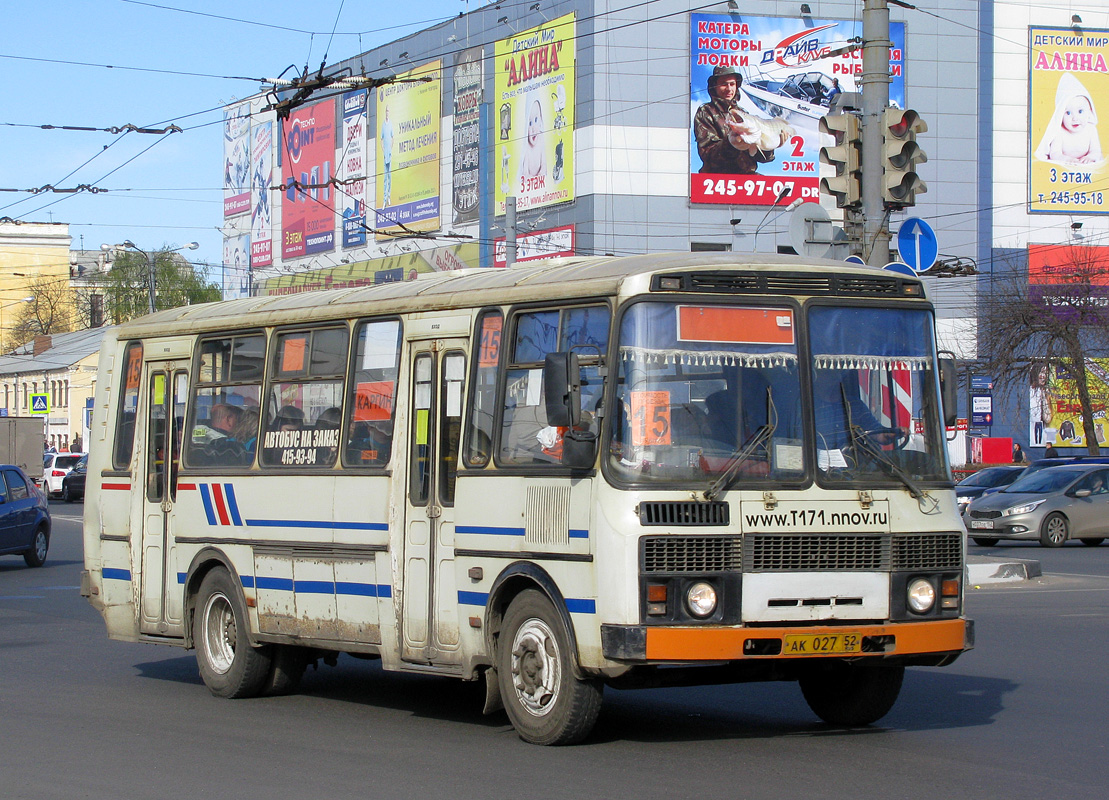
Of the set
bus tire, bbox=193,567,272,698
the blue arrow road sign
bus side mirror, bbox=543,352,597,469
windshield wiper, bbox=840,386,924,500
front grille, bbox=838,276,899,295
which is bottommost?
bus tire, bbox=193,567,272,698

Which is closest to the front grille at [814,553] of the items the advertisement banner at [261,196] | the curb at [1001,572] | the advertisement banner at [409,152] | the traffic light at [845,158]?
the traffic light at [845,158]

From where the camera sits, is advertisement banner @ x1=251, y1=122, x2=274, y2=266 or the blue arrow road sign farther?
advertisement banner @ x1=251, y1=122, x2=274, y2=266

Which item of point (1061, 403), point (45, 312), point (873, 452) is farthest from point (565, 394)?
point (45, 312)

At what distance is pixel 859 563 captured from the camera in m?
8.54

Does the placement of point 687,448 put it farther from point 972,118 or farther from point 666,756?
point 972,118

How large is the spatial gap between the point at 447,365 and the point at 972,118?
197ft

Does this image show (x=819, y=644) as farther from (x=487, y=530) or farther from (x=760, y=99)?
(x=760, y=99)

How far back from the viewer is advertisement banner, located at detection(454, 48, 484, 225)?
221 ft

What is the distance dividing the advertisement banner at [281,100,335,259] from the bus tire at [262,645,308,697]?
223 feet

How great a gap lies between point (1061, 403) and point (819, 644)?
46.9m

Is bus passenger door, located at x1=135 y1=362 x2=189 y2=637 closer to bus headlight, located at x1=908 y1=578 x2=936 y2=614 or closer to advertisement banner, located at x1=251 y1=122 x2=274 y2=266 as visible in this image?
bus headlight, located at x1=908 y1=578 x2=936 y2=614

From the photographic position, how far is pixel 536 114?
6406 cm

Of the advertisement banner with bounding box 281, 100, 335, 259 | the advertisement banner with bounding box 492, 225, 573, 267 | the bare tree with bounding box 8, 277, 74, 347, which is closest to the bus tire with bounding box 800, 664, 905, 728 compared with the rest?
the advertisement banner with bounding box 492, 225, 573, 267

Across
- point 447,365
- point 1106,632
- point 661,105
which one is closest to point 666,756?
point 447,365
